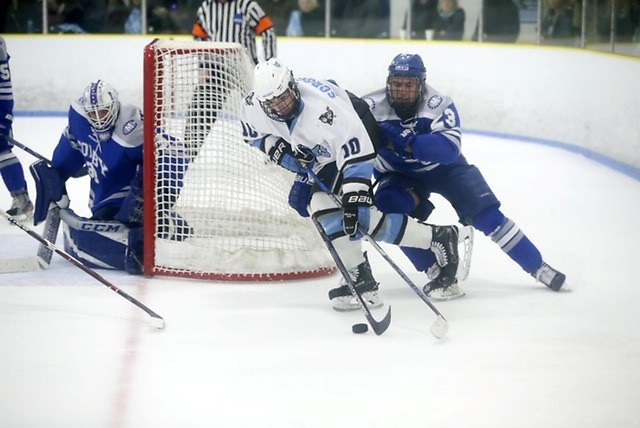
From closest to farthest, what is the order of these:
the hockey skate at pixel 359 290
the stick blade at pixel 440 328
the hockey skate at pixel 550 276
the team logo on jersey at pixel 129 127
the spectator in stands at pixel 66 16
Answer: the stick blade at pixel 440 328
the hockey skate at pixel 359 290
the hockey skate at pixel 550 276
the team logo on jersey at pixel 129 127
the spectator in stands at pixel 66 16

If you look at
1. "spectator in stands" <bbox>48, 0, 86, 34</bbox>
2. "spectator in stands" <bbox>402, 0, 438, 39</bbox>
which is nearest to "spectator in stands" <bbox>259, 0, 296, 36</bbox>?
"spectator in stands" <bbox>402, 0, 438, 39</bbox>

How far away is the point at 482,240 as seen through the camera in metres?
5.26

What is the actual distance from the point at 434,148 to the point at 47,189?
5.17 feet

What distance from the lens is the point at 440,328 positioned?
3740mm

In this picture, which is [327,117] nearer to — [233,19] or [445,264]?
[445,264]

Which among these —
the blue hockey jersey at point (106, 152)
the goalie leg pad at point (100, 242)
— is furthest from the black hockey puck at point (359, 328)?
the blue hockey jersey at point (106, 152)

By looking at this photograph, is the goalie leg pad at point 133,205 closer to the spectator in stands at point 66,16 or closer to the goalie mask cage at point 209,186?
the goalie mask cage at point 209,186

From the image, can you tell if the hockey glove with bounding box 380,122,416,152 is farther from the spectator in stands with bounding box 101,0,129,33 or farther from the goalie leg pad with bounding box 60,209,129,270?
the spectator in stands with bounding box 101,0,129,33

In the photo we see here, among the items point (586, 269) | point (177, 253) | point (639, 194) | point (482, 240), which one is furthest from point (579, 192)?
point (177, 253)

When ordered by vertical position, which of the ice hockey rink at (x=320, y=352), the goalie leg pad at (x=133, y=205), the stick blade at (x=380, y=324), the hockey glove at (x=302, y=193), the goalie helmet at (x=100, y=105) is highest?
the goalie helmet at (x=100, y=105)

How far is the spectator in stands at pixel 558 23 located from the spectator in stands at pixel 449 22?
2.49 feet

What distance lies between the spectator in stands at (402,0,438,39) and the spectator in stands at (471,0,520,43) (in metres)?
0.44

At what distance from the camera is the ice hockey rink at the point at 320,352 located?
312cm

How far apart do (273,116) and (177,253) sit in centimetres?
87
